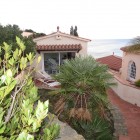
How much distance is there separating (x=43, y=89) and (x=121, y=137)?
609 cm

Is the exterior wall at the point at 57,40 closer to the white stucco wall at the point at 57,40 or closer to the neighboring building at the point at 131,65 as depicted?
the white stucco wall at the point at 57,40

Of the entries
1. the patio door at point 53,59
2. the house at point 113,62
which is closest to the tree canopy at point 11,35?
the patio door at point 53,59

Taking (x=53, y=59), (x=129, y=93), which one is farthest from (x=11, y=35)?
(x=129, y=93)

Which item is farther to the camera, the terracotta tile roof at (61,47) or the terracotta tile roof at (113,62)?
the terracotta tile roof at (113,62)

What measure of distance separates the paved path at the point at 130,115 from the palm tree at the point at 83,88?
2.24 metres

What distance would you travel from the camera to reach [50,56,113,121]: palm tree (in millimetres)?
10413

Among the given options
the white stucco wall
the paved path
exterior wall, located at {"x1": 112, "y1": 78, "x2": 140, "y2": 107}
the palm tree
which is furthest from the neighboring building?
the palm tree

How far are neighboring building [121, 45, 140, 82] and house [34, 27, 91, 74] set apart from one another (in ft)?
12.7

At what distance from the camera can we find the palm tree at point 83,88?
10.4 metres

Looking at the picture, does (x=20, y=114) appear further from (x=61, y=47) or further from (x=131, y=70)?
(x=131, y=70)

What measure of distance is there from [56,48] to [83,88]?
985 cm

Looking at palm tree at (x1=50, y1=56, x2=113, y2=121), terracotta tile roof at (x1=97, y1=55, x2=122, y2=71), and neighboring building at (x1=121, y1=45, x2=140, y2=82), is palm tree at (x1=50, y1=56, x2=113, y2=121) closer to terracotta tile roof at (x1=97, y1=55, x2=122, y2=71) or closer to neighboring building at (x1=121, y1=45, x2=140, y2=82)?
neighboring building at (x1=121, y1=45, x2=140, y2=82)

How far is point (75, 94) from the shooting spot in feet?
35.1

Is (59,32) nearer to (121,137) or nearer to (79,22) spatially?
(121,137)
